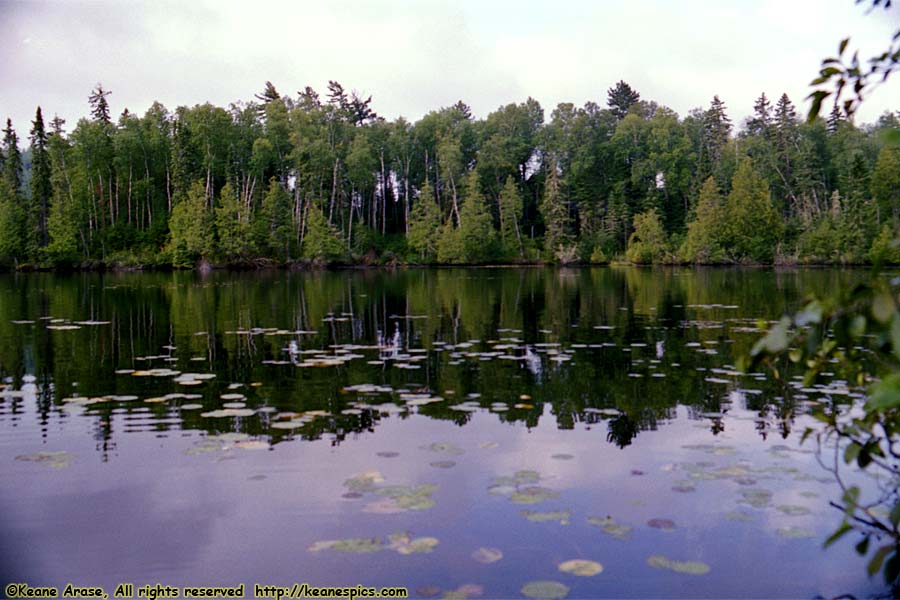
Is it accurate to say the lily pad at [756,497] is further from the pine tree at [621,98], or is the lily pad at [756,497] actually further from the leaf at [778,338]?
the pine tree at [621,98]

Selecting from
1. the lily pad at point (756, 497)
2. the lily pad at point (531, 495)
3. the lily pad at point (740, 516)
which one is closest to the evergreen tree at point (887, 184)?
the lily pad at point (756, 497)

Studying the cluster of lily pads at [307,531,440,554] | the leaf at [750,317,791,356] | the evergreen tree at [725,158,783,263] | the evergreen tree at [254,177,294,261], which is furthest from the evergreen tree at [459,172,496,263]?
the leaf at [750,317,791,356]

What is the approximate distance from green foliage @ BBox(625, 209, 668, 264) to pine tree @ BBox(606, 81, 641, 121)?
73.2ft

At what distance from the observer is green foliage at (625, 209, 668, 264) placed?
65.0m

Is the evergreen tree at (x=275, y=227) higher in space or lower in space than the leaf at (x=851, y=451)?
higher

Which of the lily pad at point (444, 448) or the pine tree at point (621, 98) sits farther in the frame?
the pine tree at point (621, 98)

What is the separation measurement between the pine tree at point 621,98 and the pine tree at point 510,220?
21.9m

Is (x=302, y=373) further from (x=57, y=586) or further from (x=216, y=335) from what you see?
(x=57, y=586)

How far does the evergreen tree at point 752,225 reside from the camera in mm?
62156

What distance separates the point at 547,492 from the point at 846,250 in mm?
61849

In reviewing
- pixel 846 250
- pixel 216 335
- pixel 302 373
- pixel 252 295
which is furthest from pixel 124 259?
pixel 846 250

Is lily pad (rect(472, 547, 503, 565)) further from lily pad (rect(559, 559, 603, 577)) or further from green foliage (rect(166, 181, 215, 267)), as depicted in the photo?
green foliage (rect(166, 181, 215, 267))

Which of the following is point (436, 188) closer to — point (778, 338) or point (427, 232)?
point (427, 232)

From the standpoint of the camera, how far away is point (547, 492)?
585 cm
